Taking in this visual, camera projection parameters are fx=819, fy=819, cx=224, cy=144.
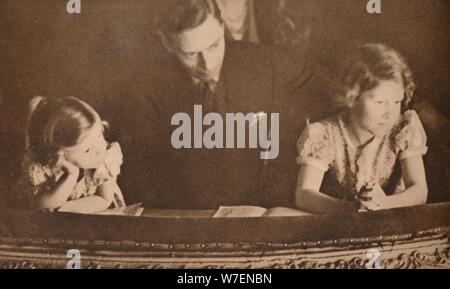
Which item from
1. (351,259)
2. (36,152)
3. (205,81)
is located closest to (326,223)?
(351,259)

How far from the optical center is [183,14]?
3025 millimetres

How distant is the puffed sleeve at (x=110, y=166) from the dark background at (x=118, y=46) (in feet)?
0.56

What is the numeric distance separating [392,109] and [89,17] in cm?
117

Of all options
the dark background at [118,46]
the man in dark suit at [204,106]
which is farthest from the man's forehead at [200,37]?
the dark background at [118,46]

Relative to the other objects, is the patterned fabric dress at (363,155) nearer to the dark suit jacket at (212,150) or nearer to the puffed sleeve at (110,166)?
the dark suit jacket at (212,150)

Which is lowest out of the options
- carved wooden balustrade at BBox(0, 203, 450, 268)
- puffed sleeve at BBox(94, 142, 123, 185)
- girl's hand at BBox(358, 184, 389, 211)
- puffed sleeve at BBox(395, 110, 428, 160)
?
carved wooden balustrade at BBox(0, 203, 450, 268)

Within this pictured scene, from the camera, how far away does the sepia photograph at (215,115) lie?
3.02 meters

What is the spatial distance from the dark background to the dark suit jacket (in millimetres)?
82

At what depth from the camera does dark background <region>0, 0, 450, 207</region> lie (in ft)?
9.93

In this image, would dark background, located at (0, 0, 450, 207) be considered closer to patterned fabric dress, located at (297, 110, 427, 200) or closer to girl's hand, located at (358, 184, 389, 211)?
patterned fabric dress, located at (297, 110, 427, 200)

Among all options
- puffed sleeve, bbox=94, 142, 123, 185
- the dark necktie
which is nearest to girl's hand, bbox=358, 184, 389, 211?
the dark necktie

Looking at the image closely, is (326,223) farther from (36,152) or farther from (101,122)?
(36,152)

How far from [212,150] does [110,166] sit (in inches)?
15.0

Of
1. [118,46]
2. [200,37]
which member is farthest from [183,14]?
[118,46]
